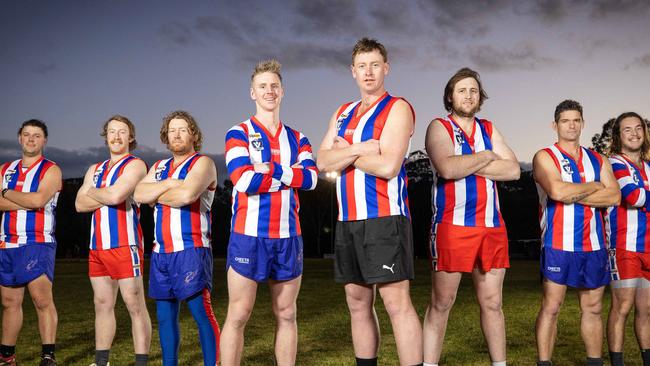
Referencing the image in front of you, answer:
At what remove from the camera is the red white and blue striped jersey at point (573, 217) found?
5113 millimetres

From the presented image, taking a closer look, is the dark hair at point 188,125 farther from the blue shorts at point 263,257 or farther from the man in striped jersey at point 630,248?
the man in striped jersey at point 630,248

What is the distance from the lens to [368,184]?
4078 millimetres

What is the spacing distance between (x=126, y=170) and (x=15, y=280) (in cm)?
177

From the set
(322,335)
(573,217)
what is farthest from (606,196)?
(322,335)

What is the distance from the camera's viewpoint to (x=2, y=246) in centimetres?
621

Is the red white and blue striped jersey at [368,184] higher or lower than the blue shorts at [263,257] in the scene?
higher

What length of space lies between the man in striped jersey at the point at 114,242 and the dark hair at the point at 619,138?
440cm

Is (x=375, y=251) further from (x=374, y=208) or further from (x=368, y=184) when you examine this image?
(x=368, y=184)

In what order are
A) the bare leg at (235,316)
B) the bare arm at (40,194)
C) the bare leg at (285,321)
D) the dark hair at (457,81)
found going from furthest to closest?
the bare arm at (40,194), the dark hair at (457,81), the bare leg at (285,321), the bare leg at (235,316)

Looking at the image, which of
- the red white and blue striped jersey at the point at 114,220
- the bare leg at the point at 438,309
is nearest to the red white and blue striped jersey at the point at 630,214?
the bare leg at the point at 438,309

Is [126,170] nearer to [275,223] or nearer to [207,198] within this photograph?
[207,198]

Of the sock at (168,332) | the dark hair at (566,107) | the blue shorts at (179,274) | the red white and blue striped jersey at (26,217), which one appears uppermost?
the dark hair at (566,107)

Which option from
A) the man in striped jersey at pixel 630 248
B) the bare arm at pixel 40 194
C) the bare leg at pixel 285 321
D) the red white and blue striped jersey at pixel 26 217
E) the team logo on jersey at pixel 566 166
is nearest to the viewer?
the bare leg at pixel 285 321

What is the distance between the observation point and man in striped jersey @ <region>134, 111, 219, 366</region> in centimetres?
497
